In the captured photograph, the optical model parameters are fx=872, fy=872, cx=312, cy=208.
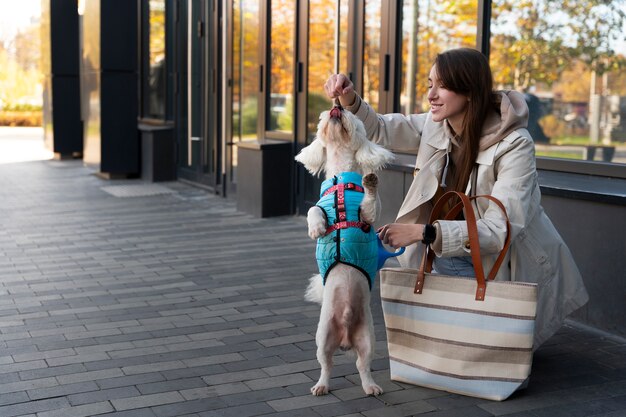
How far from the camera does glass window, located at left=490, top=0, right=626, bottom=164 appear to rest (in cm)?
696

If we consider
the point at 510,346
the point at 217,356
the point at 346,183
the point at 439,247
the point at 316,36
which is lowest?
the point at 217,356

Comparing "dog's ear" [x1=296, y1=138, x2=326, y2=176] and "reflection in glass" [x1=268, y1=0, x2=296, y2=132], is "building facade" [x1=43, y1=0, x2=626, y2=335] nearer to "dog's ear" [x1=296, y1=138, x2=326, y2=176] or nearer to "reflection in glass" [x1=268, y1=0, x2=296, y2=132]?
"reflection in glass" [x1=268, y1=0, x2=296, y2=132]

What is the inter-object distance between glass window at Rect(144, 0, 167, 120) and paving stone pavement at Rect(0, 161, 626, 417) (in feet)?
17.9

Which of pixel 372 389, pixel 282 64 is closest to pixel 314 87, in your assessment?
pixel 282 64

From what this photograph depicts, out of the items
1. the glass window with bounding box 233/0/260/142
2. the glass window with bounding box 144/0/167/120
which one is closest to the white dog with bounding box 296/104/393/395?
the glass window with bounding box 233/0/260/142

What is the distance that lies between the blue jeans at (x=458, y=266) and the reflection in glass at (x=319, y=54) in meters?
5.29

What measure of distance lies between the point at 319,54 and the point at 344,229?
6.01 m

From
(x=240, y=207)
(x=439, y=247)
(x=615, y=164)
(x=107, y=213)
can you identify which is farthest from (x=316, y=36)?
(x=439, y=247)

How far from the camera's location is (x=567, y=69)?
7629mm

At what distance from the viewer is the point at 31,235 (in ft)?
29.3

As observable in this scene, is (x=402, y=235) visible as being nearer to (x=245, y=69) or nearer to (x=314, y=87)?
(x=314, y=87)

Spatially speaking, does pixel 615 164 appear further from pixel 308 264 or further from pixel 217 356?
pixel 217 356

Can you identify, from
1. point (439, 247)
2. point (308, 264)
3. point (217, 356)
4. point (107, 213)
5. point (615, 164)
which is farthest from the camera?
point (107, 213)

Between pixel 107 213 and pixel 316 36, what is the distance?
326 centimetres
